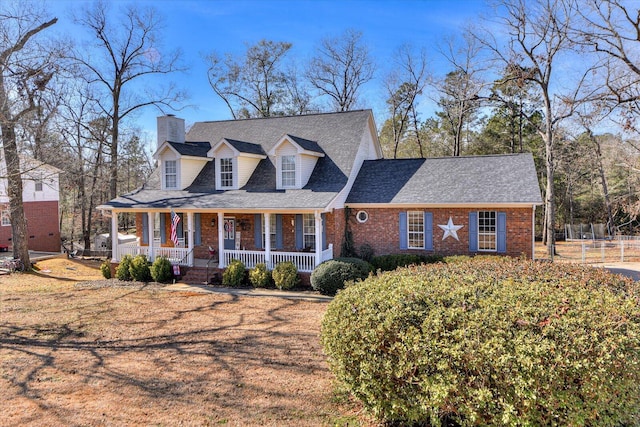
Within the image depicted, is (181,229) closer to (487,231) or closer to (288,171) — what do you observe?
(288,171)

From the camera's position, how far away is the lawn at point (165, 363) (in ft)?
20.6

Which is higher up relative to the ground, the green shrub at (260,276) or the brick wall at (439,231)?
the brick wall at (439,231)

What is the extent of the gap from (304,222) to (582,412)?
14.0 meters

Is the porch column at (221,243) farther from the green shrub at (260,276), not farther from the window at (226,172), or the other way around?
the window at (226,172)

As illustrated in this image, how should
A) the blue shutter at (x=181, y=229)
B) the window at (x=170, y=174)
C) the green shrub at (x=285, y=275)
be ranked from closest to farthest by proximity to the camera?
1. the green shrub at (x=285, y=275)
2. the blue shutter at (x=181, y=229)
3. the window at (x=170, y=174)

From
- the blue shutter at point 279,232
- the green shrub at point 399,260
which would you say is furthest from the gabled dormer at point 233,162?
the green shrub at point 399,260

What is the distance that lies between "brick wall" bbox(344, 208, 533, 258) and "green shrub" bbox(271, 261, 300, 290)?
10.0 ft

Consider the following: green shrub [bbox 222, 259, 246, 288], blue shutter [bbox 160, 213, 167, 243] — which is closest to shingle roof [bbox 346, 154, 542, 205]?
green shrub [bbox 222, 259, 246, 288]

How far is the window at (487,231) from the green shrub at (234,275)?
923 cm

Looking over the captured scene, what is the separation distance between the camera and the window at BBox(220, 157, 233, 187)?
19.4 m

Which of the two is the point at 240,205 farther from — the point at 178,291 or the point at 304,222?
the point at 178,291

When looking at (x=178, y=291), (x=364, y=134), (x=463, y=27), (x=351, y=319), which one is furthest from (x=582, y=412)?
(x=463, y=27)

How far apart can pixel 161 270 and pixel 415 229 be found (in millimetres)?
10466

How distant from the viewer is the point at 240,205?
54.9ft
